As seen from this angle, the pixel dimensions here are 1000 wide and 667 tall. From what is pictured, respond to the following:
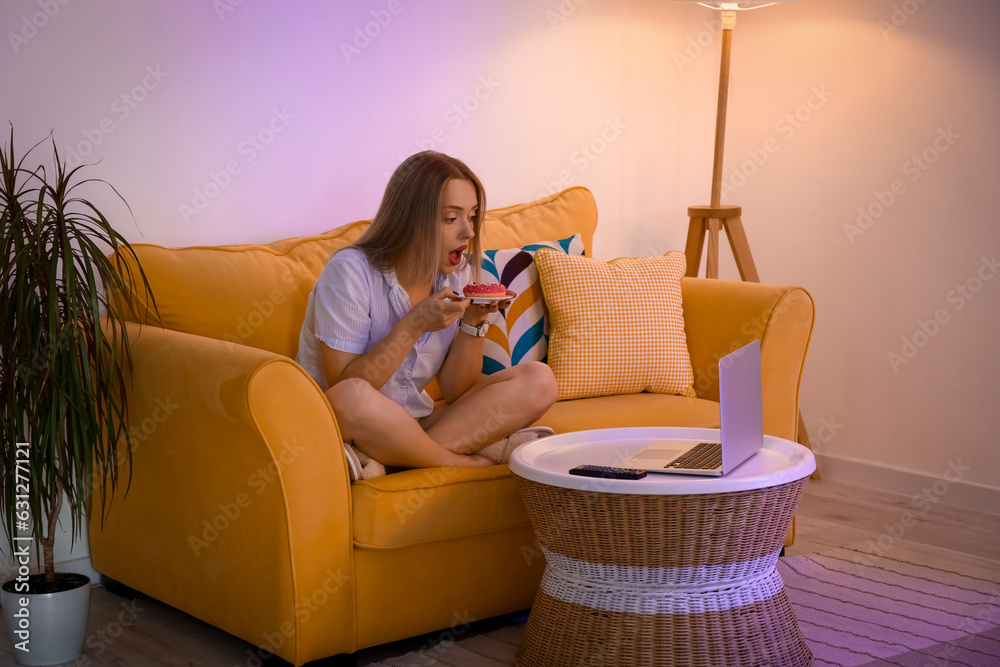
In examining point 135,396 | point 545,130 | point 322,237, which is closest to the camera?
point 135,396

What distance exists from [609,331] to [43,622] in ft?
4.92

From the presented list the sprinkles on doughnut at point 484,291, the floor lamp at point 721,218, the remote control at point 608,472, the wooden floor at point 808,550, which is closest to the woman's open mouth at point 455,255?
the sprinkles on doughnut at point 484,291

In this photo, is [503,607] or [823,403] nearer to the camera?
[503,607]

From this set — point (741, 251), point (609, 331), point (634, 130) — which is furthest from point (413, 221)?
point (634, 130)

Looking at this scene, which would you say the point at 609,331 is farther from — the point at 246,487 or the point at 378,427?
the point at 246,487

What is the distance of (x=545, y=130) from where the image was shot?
3.40 m

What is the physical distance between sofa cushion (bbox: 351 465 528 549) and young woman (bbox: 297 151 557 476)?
0.24ft

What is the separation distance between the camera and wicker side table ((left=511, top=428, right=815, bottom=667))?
176cm

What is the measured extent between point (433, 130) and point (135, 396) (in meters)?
1.35

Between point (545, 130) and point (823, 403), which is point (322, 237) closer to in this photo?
point (545, 130)

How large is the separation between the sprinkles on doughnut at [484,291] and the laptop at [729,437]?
0.47m

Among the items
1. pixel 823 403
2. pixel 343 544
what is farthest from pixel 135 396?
pixel 823 403

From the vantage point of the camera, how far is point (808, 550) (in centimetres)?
274

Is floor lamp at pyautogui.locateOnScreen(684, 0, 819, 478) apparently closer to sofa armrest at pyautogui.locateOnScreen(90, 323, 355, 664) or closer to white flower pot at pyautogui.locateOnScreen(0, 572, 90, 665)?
sofa armrest at pyautogui.locateOnScreen(90, 323, 355, 664)
